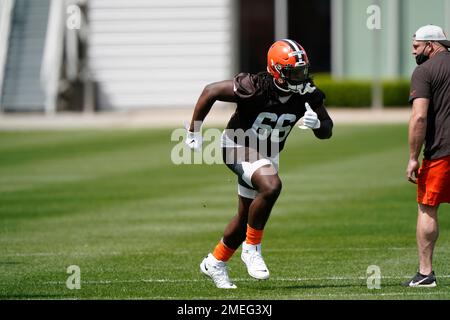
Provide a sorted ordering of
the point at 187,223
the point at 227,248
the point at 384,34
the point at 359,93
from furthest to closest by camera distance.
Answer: the point at 384,34
the point at 359,93
the point at 187,223
the point at 227,248

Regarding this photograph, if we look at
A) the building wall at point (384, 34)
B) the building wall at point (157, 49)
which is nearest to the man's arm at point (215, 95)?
the building wall at point (384, 34)

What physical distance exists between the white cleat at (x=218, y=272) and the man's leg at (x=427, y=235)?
1632 mm

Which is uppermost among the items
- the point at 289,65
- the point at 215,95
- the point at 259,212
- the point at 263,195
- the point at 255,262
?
the point at 289,65

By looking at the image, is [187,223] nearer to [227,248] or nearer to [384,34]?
[227,248]

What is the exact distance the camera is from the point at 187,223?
14086mm

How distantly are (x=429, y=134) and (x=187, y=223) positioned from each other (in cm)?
527

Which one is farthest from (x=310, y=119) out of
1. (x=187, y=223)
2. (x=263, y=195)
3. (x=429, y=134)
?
(x=187, y=223)

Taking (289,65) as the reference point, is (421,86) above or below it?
below

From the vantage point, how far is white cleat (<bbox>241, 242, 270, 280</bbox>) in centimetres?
935

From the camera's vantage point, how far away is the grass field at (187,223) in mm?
9719

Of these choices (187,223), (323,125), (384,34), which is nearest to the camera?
(323,125)

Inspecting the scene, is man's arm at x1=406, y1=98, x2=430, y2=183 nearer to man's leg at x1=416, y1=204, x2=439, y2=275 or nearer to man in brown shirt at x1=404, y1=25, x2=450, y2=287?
man in brown shirt at x1=404, y1=25, x2=450, y2=287

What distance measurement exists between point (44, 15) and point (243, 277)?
26150mm

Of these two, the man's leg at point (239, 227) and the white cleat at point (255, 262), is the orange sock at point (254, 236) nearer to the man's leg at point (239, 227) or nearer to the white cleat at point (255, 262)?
the white cleat at point (255, 262)
